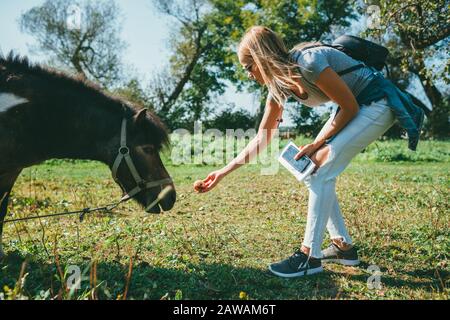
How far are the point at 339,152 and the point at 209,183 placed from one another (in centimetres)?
111

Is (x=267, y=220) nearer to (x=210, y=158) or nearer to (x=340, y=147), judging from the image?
(x=340, y=147)

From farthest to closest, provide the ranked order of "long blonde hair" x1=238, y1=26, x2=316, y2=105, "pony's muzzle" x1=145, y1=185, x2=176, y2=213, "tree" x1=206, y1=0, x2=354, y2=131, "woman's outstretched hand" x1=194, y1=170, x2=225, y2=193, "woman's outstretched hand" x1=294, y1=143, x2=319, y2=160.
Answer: "tree" x1=206, y1=0, x2=354, y2=131
"pony's muzzle" x1=145, y1=185, x2=176, y2=213
"woman's outstretched hand" x1=194, y1=170, x2=225, y2=193
"woman's outstretched hand" x1=294, y1=143, x2=319, y2=160
"long blonde hair" x1=238, y1=26, x2=316, y2=105

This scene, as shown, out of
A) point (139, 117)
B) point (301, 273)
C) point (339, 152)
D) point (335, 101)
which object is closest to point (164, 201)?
point (139, 117)

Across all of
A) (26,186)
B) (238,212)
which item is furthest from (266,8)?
(238,212)

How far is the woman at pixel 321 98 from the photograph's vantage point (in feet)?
9.84

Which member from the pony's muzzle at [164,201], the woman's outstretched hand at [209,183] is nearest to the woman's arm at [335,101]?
the woman's outstretched hand at [209,183]

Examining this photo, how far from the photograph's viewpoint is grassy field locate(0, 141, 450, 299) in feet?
10.2

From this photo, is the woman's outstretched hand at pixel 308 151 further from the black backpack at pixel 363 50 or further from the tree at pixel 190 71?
the tree at pixel 190 71

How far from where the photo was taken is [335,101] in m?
3.03

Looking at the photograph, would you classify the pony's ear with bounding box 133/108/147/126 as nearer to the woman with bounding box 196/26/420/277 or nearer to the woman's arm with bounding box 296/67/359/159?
the woman with bounding box 196/26/420/277

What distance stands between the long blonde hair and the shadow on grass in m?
1.50

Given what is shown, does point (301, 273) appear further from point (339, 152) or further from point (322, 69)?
point (322, 69)

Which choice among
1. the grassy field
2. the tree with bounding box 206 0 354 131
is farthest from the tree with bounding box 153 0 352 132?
the grassy field
